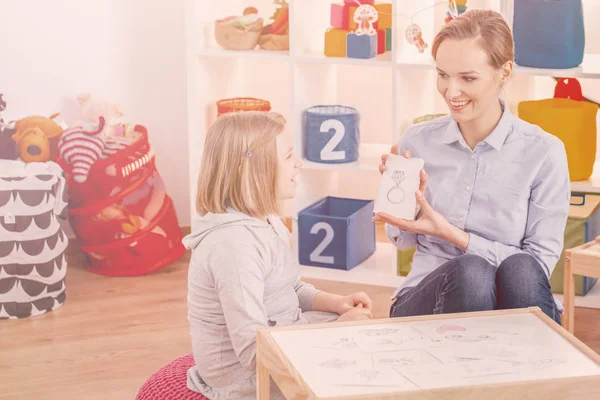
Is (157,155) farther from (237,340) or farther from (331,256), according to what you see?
(237,340)

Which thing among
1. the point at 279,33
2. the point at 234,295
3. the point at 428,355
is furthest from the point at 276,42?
the point at 428,355

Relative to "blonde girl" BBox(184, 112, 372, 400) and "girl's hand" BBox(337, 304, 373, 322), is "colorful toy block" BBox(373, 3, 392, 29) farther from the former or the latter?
"girl's hand" BBox(337, 304, 373, 322)

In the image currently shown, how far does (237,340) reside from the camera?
176cm

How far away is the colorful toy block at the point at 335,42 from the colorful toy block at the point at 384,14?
142 millimetres

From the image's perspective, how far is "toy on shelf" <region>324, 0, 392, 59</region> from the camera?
3062 millimetres

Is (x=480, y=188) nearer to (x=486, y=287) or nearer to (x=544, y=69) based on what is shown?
(x=486, y=287)

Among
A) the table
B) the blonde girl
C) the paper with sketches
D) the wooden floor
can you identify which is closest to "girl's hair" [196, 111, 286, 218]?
the blonde girl

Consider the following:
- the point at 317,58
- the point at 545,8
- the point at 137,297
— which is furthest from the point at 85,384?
the point at 545,8

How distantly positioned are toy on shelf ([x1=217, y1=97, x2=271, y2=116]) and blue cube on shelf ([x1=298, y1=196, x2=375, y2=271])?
390 millimetres

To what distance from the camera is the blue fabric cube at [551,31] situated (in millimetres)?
2811

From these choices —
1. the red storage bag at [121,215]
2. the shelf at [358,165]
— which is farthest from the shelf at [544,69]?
the red storage bag at [121,215]

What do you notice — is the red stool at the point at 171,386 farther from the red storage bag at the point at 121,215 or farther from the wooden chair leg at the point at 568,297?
the red storage bag at the point at 121,215

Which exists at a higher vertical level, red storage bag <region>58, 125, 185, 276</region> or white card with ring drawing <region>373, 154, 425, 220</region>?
white card with ring drawing <region>373, 154, 425, 220</region>

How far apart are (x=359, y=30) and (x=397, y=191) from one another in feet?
4.14
